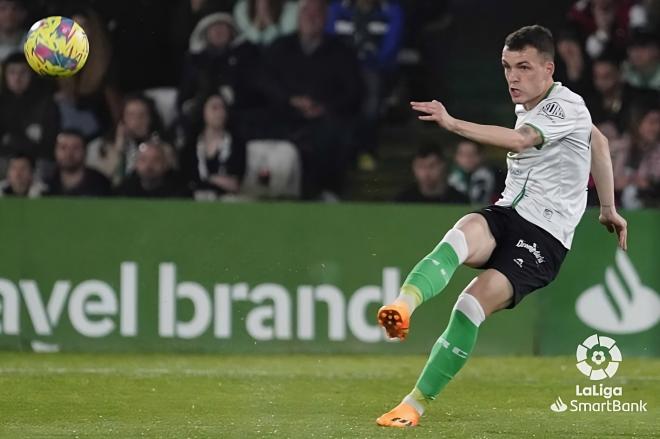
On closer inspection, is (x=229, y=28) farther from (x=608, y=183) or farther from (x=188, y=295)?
(x=608, y=183)

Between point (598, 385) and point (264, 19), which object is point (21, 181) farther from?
point (598, 385)

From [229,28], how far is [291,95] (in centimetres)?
86

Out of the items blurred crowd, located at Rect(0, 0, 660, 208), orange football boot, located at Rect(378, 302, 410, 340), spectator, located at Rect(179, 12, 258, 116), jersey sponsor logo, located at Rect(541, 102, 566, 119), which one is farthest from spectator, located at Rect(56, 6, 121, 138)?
orange football boot, located at Rect(378, 302, 410, 340)

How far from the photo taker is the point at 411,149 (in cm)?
1308

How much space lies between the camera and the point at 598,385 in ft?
32.5

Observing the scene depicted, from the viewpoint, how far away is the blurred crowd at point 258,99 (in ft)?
41.0

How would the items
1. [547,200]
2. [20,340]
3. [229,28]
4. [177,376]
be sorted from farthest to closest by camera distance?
[229,28] < [20,340] < [177,376] < [547,200]

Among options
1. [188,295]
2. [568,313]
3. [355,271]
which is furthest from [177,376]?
[568,313]

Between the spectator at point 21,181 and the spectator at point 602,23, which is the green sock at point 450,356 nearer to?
the spectator at point 21,181

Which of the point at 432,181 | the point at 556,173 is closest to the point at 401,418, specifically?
the point at 556,173

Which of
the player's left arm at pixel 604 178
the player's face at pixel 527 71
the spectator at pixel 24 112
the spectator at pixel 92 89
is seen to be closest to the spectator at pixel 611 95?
the spectator at pixel 92 89

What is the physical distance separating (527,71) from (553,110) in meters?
0.25

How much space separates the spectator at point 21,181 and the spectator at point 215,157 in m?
1.35

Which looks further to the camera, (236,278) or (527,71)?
(236,278)
